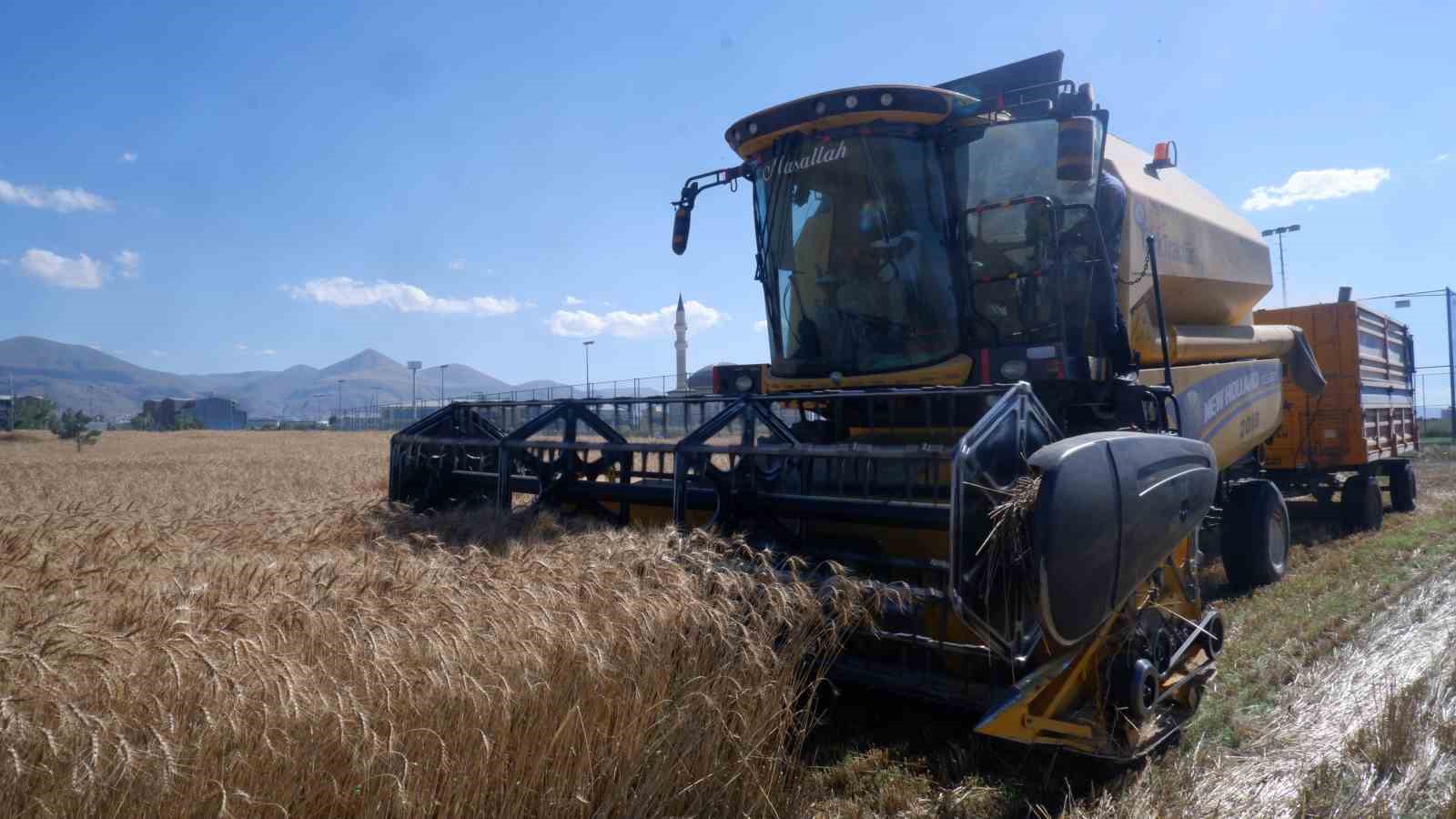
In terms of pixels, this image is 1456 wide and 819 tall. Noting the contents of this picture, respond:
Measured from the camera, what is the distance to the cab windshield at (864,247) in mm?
5254

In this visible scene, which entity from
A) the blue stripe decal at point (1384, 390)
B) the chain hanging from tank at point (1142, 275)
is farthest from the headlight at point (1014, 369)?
the blue stripe decal at point (1384, 390)

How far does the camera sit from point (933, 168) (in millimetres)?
5266

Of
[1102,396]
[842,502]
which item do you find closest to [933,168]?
[1102,396]

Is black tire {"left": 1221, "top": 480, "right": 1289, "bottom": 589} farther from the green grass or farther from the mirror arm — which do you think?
the mirror arm

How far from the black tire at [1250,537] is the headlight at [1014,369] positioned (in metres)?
3.14

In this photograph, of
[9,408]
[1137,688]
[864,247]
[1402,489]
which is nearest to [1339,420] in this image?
[1402,489]

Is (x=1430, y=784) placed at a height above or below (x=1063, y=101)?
below

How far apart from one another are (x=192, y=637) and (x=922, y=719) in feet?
9.90

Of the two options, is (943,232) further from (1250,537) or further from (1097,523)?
(1250,537)

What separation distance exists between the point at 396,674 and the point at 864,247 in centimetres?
376

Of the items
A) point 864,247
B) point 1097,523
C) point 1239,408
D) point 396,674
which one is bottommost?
point 396,674

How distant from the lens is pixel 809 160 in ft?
17.6

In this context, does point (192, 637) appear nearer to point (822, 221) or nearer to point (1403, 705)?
point (822, 221)

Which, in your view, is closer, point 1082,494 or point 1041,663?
point 1082,494
